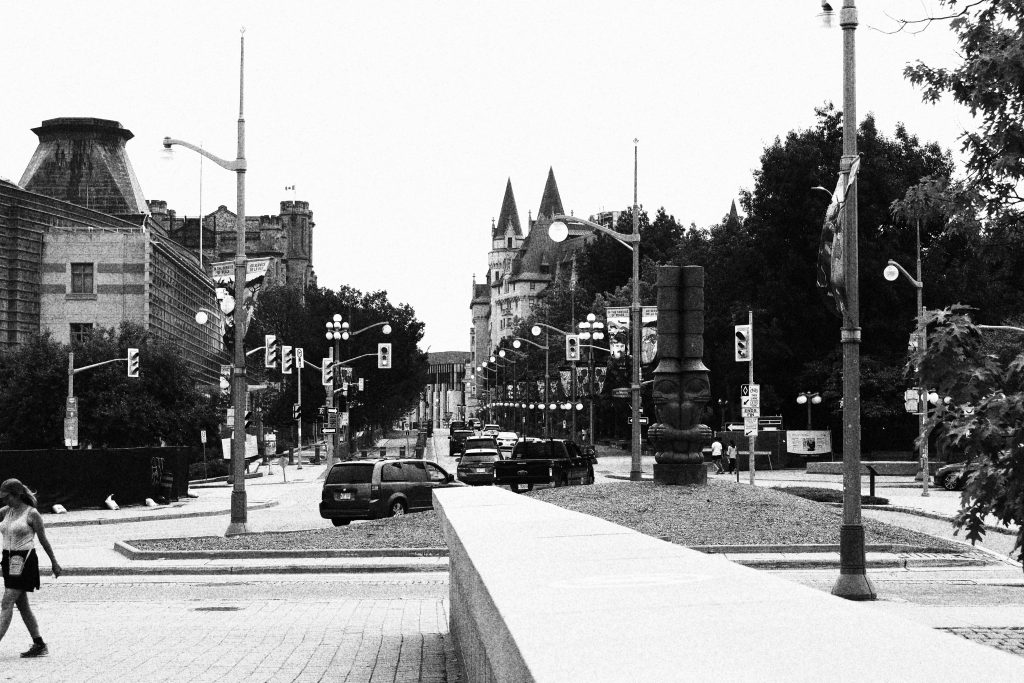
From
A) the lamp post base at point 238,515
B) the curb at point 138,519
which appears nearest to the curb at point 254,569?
the lamp post base at point 238,515

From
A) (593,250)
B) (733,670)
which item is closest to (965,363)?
(733,670)

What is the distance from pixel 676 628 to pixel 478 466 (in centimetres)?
3917

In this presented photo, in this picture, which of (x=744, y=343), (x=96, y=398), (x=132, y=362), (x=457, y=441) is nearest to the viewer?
(x=744, y=343)

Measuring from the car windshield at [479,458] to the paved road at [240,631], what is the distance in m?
22.6

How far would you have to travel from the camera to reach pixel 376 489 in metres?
31.3

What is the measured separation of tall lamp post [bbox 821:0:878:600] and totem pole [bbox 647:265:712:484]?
405 inches

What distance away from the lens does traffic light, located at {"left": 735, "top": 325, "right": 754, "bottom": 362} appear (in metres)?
45.1

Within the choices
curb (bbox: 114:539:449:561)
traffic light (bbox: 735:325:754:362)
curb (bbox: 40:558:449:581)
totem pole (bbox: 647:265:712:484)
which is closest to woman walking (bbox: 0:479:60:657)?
curb (bbox: 40:558:449:581)

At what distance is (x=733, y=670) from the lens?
11.5ft

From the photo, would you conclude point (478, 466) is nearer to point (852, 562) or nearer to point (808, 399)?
point (852, 562)

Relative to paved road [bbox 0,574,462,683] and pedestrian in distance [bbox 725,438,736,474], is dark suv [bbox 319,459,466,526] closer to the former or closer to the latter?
paved road [bbox 0,574,462,683]

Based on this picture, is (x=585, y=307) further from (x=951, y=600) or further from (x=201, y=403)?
(x=951, y=600)

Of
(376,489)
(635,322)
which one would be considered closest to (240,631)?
(376,489)

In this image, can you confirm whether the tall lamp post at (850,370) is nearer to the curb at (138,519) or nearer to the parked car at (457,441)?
the curb at (138,519)
